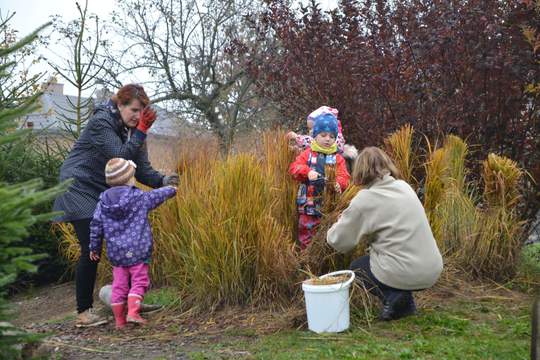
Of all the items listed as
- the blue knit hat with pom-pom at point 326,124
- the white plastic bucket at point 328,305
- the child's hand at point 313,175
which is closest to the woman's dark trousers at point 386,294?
the white plastic bucket at point 328,305

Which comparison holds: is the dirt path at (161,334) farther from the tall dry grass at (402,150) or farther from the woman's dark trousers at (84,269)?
the tall dry grass at (402,150)

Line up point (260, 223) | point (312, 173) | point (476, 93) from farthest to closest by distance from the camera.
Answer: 1. point (476, 93)
2. point (312, 173)
3. point (260, 223)

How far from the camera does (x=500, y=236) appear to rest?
5.64 metres

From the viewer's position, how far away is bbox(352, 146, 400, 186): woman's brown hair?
14.8ft

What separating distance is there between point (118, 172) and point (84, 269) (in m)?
0.76

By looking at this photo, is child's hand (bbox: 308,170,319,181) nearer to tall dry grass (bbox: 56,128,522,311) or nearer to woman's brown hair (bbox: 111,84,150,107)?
tall dry grass (bbox: 56,128,522,311)

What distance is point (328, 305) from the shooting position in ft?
13.9

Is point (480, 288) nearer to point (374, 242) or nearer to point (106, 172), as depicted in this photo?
point (374, 242)

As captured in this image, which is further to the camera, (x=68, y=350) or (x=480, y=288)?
(x=480, y=288)

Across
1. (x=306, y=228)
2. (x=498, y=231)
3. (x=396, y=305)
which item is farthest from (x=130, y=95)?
(x=498, y=231)

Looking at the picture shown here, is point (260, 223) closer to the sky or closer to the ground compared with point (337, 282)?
closer to the sky

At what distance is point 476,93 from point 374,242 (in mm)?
2897

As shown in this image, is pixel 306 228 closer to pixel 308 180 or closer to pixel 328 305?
pixel 308 180

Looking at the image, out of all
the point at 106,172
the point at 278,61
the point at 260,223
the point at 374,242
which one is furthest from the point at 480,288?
the point at 278,61
